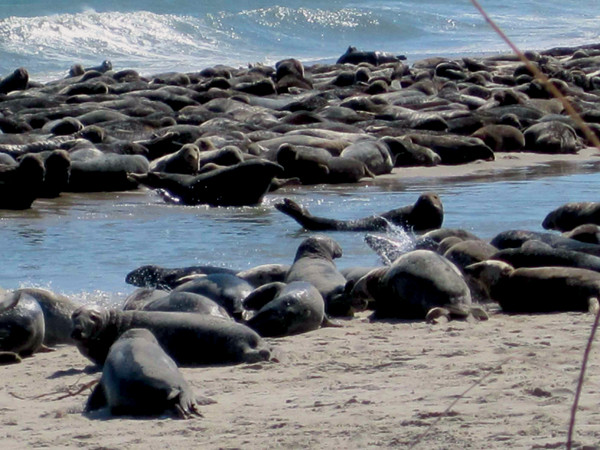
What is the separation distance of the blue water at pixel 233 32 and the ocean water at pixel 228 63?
65 mm

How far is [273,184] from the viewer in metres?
9.92

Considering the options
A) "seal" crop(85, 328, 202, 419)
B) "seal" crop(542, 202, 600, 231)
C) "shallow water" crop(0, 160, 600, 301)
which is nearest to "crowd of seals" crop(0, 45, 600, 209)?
"shallow water" crop(0, 160, 600, 301)

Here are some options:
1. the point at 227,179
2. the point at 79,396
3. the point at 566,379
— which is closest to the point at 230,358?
the point at 79,396

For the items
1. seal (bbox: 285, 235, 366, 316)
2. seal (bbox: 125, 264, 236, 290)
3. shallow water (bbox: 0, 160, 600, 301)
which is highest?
seal (bbox: 285, 235, 366, 316)

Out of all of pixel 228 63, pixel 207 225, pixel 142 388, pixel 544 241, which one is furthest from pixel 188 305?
pixel 228 63

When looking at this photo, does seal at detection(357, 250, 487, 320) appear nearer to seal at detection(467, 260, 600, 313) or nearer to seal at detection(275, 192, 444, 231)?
seal at detection(467, 260, 600, 313)

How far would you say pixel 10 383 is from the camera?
401cm

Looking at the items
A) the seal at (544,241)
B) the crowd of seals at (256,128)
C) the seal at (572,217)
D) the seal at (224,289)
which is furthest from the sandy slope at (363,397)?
the crowd of seals at (256,128)

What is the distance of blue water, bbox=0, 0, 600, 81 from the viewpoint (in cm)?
3180

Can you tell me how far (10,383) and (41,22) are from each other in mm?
30541

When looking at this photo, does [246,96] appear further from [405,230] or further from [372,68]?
[405,230]

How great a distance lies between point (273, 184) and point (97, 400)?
6.51 m

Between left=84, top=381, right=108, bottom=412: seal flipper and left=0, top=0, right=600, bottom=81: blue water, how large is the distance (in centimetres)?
2502

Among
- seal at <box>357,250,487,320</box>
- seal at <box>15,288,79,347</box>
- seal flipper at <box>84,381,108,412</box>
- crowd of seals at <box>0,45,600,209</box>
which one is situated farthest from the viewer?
crowd of seals at <box>0,45,600,209</box>
